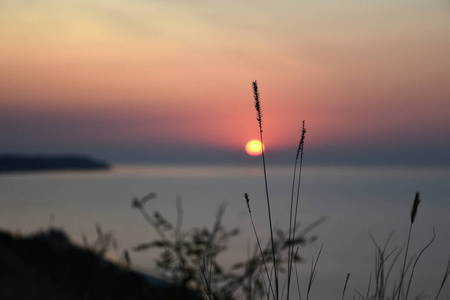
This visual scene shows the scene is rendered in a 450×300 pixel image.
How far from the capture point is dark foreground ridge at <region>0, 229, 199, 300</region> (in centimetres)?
369

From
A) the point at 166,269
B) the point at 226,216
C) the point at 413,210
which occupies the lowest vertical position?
the point at 226,216

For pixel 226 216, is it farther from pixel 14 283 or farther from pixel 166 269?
pixel 166 269

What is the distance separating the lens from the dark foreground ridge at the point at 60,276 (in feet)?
12.1

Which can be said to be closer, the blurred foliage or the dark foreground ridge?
the blurred foliage

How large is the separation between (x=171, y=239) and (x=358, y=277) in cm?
170

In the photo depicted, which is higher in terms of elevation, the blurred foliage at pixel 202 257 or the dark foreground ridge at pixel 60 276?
the blurred foliage at pixel 202 257

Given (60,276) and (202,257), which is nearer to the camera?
(202,257)

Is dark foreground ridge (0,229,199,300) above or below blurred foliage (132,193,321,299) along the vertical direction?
below

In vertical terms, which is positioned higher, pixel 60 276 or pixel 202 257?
pixel 202 257

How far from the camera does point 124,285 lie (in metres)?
4.27

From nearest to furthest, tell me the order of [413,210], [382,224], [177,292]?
[413,210], [177,292], [382,224]

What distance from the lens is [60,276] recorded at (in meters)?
4.42

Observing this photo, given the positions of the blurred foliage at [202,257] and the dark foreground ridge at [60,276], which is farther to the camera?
the dark foreground ridge at [60,276]

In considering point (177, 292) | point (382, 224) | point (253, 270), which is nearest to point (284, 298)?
point (253, 270)
